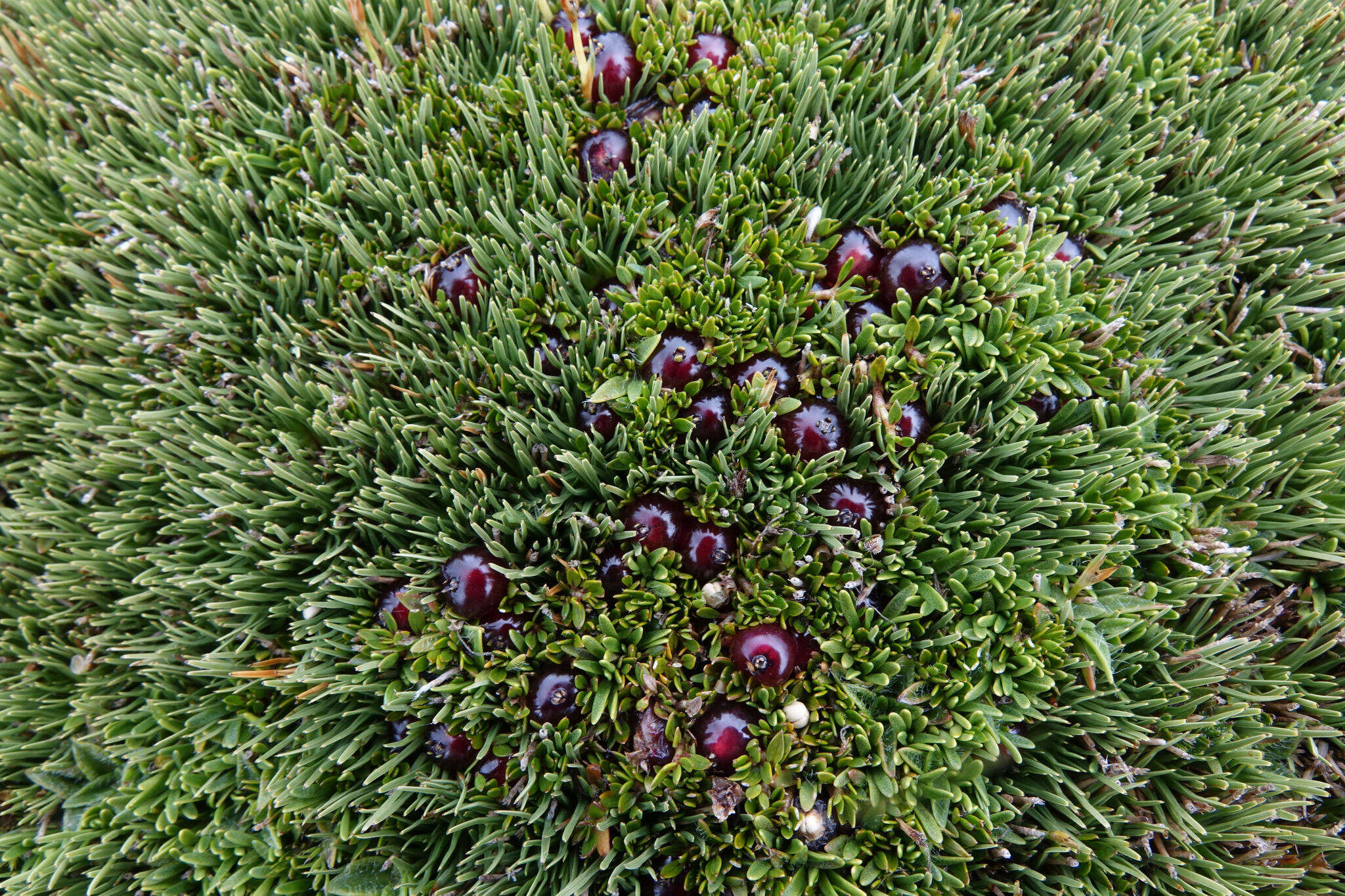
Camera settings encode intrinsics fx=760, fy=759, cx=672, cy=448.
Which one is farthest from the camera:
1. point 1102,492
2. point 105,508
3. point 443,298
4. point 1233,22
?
point 1233,22

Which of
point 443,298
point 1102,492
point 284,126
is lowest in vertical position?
point 1102,492

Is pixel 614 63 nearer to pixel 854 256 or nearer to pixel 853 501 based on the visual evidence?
pixel 854 256

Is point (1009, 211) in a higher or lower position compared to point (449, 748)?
higher

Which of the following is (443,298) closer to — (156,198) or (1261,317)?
(156,198)

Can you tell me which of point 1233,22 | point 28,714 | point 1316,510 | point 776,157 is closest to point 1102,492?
point 1316,510

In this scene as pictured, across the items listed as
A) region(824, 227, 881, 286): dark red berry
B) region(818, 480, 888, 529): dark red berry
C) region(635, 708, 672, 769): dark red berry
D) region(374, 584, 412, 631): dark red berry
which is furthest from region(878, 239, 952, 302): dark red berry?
region(374, 584, 412, 631): dark red berry

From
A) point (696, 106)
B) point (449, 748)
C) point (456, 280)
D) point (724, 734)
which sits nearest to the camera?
point (724, 734)

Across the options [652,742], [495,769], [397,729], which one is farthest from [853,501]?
[397,729]
